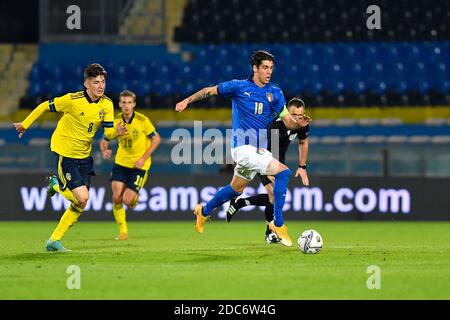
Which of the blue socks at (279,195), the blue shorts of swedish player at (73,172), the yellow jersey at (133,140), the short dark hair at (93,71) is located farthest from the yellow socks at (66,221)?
the yellow jersey at (133,140)

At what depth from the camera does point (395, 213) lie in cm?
2088

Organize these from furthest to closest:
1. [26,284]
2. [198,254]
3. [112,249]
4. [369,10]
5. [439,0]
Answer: [439,0]
[369,10]
[112,249]
[198,254]
[26,284]

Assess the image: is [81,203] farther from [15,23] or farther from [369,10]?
[15,23]

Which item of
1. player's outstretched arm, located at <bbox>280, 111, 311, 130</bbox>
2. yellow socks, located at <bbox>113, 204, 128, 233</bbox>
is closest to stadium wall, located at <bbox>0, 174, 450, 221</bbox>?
yellow socks, located at <bbox>113, 204, 128, 233</bbox>

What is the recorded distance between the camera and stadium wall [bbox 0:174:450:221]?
68.0 ft

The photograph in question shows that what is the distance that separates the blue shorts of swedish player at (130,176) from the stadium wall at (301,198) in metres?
4.78

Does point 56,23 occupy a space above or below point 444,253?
above

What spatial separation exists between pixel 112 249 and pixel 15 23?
18.7 metres

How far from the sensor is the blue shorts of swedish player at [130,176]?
15898 mm

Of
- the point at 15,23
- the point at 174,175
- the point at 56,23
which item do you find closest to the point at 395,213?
the point at 174,175

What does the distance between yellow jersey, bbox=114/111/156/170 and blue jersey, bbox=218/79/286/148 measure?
338 cm

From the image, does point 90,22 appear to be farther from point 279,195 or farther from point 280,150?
point 279,195

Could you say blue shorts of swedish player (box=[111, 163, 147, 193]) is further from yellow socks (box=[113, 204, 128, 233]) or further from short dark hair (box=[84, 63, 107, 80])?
short dark hair (box=[84, 63, 107, 80])

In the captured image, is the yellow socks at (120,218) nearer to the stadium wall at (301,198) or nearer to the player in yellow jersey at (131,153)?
the player in yellow jersey at (131,153)
